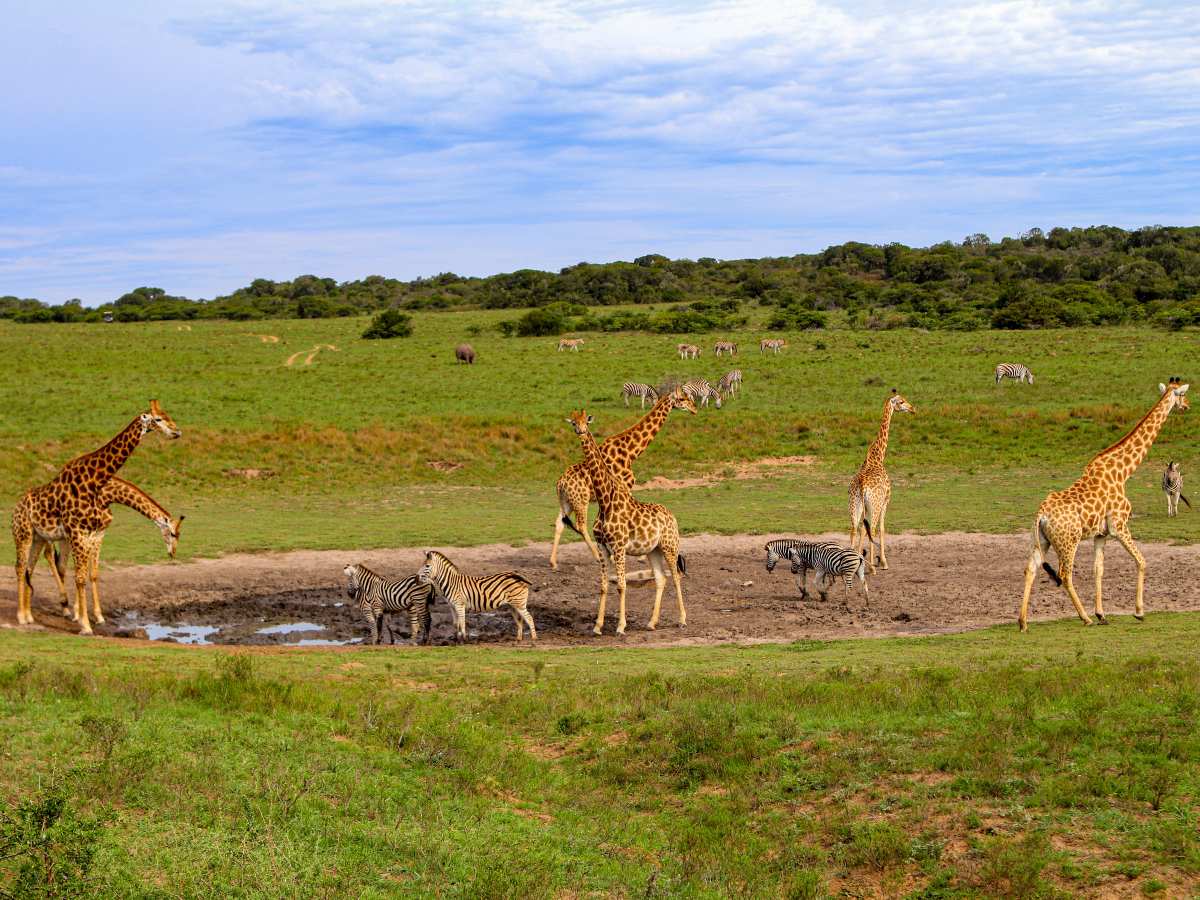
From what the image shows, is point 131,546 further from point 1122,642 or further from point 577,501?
point 1122,642

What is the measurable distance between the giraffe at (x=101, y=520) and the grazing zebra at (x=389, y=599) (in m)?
2.47

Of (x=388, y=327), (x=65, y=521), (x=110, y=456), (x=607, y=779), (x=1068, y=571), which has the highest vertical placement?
(x=388, y=327)

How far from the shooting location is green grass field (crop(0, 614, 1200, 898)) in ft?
26.0

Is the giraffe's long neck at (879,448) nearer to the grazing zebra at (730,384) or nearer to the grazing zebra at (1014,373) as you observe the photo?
the grazing zebra at (730,384)

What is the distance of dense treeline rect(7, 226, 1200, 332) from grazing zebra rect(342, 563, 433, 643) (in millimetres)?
48857

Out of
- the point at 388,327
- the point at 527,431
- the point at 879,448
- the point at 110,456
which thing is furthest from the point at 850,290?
the point at 110,456

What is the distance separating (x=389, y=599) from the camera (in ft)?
53.8

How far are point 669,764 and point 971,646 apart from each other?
5.36 metres

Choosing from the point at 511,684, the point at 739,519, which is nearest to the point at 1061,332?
the point at 739,519

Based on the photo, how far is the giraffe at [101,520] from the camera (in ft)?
54.5

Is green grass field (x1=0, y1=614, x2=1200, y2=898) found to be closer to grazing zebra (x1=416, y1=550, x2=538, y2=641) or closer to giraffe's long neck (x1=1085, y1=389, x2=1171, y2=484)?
grazing zebra (x1=416, y1=550, x2=538, y2=641)

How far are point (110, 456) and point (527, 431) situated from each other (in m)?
18.0

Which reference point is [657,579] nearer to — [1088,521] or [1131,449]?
[1088,521]

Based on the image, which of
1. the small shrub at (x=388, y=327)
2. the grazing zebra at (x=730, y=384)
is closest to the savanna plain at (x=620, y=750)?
the grazing zebra at (x=730, y=384)
